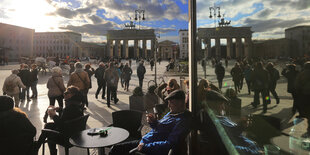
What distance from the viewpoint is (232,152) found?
2.34 meters

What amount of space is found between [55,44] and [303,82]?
13291 cm

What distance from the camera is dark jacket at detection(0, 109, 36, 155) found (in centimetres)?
282

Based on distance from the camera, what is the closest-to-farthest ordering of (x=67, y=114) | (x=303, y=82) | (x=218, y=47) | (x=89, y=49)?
Answer: (x=303, y=82) → (x=218, y=47) → (x=67, y=114) → (x=89, y=49)

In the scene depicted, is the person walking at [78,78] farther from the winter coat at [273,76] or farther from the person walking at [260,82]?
the winter coat at [273,76]

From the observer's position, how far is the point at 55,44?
117812mm

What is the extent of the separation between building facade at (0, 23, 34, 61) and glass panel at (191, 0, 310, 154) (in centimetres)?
9300

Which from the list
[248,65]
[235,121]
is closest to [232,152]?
[235,121]

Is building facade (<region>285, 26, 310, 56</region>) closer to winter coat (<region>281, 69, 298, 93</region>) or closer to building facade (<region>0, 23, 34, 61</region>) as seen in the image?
winter coat (<region>281, 69, 298, 93</region>)

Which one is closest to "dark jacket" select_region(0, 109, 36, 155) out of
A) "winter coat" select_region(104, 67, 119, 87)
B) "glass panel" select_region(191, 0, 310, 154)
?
"glass panel" select_region(191, 0, 310, 154)

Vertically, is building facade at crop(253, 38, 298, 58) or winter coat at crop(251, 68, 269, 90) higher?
building facade at crop(253, 38, 298, 58)

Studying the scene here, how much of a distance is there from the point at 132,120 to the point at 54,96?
11.4ft

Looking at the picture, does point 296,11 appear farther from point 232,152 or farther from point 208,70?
point 208,70

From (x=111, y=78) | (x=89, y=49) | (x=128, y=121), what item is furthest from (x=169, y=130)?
(x=89, y=49)

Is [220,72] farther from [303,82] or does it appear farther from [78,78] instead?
[78,78]
